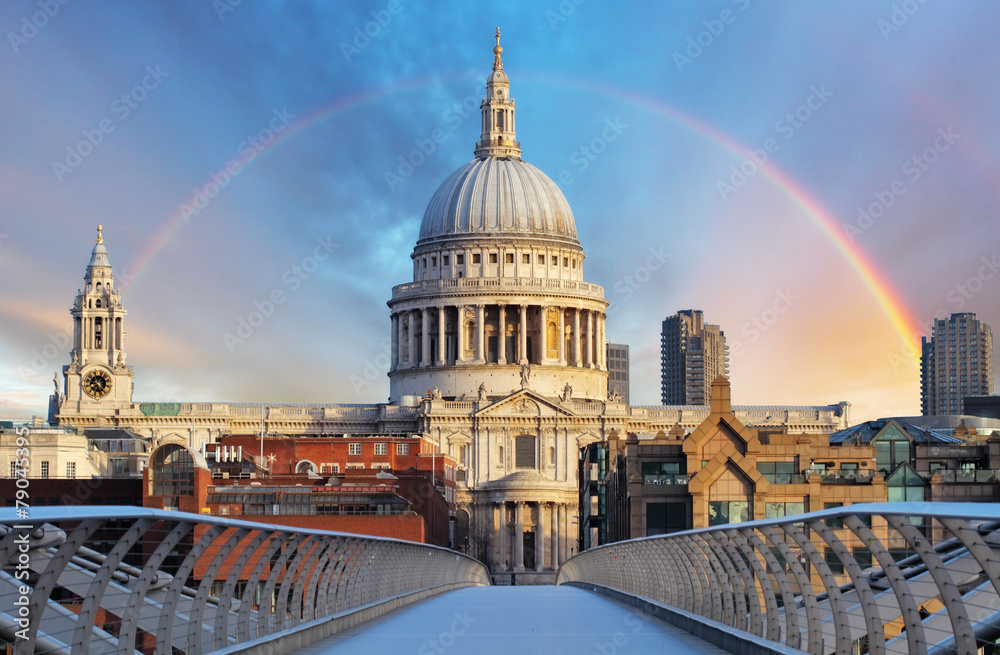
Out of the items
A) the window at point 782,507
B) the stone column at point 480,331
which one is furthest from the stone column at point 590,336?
the window at point 782,507

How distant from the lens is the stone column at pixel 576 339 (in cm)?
18262

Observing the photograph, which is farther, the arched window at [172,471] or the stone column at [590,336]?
the stone column at [590,336]

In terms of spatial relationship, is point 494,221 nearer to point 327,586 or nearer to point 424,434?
point 424,434

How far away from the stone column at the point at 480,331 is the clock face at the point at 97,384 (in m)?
40.1

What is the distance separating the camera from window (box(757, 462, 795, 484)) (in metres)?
72.6

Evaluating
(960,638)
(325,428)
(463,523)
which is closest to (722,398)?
(960,638)

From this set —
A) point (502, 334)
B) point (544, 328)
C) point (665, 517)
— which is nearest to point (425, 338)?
point (502, 334)

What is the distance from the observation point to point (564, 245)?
189 m

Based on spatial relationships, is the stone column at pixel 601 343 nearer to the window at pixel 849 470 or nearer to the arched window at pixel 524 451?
the arched window at pixel 524 451

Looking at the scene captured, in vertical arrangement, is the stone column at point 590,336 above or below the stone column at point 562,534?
above

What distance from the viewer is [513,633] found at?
2602 centimetres

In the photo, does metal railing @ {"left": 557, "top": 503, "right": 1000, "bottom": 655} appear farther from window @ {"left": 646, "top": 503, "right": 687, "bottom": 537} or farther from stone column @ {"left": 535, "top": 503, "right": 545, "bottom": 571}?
stone column @ {"left": 535, "top": 503, "right": 545, "bottom": 571}

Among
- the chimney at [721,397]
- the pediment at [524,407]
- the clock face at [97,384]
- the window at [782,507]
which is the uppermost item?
the clock face at [97,384]

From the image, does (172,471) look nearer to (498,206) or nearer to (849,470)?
(849,470)
